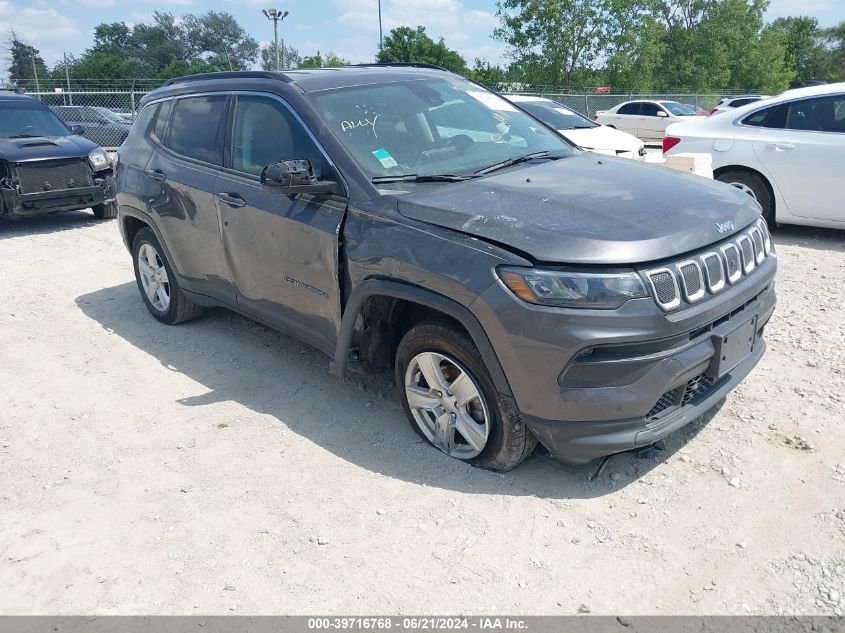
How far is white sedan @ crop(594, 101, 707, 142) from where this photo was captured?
75.9ft

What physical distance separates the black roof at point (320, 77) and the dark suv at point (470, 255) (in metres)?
0.02

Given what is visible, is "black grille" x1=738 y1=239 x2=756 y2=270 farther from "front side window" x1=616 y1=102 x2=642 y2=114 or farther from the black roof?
"front side window" x1=616 y1=102 x2=642 y2=114

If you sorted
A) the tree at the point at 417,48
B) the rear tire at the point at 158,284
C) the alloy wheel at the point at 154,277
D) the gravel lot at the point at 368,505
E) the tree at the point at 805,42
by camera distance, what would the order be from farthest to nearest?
the tree at the point at 805,42, the tree at the point at 417,48, the alloy wheel at the point at 154,277, the rear tire at the point at 158,284, the gravel lot at the point at 368,505

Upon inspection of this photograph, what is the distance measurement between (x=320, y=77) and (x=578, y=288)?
2.33m

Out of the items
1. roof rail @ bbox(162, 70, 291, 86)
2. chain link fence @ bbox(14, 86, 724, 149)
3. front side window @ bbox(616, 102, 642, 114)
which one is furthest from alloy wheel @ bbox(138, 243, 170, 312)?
front side window @ bbox(616, 102, 642, 114)

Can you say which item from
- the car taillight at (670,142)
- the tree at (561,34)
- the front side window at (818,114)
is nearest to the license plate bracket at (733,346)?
the front side window at (818,114)

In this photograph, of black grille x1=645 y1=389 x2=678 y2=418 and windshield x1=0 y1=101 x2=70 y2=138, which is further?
windshield x1=0 y1=101 x2=70 y2=138

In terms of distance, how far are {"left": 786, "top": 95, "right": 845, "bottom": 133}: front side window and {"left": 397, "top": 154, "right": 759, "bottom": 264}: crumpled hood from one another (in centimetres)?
446

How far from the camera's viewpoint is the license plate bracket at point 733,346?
10.5 feet

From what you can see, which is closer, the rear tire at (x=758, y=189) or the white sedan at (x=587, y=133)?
the rear tire at (x=758, y=189)

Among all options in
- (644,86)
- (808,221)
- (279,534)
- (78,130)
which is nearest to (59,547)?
(279,534)

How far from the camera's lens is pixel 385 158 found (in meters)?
3.92

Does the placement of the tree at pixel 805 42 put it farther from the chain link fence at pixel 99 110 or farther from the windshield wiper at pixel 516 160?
the windshield wiper at pixel 516 160

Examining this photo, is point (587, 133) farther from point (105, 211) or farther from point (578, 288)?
point (578, 288)
